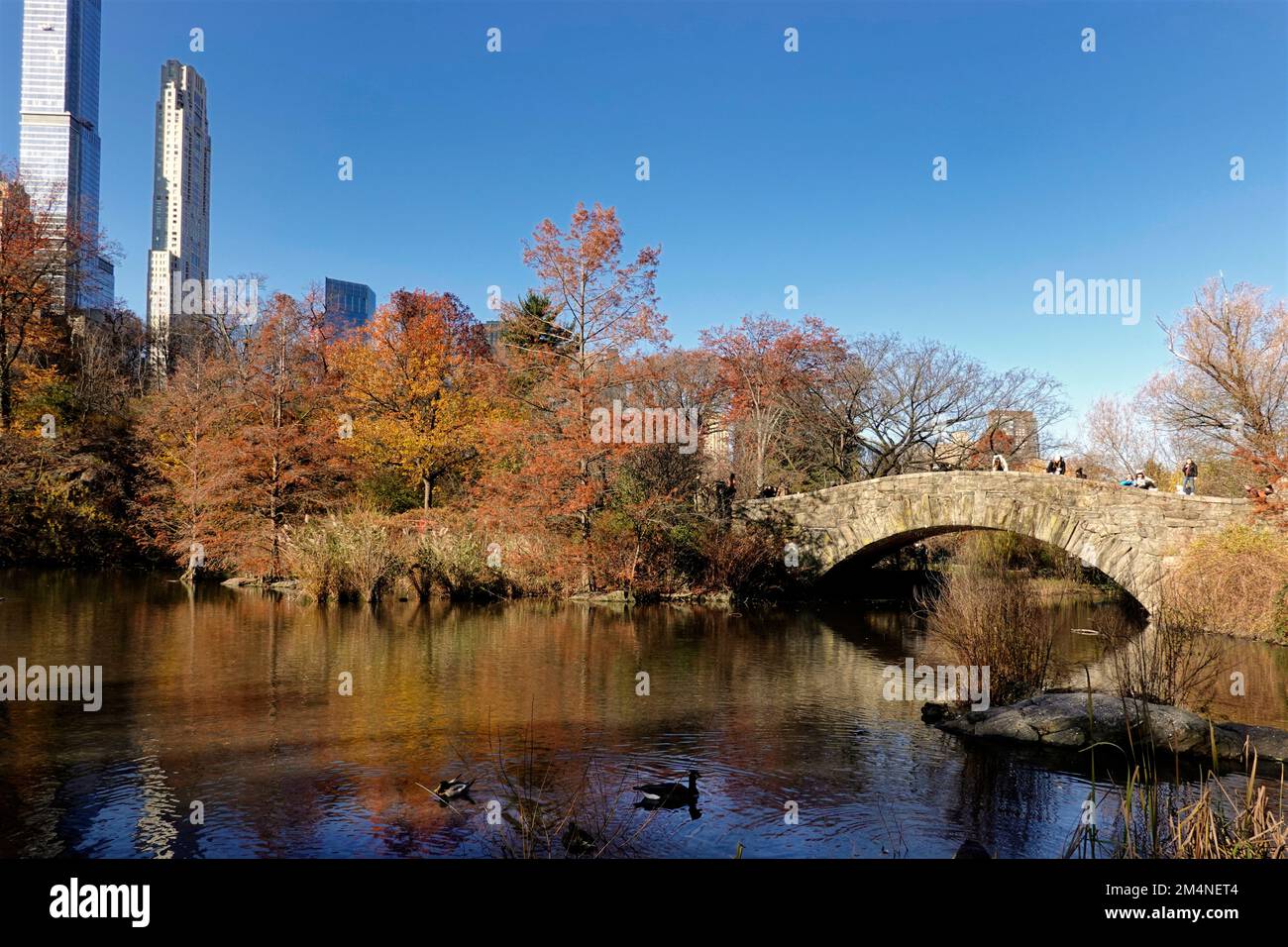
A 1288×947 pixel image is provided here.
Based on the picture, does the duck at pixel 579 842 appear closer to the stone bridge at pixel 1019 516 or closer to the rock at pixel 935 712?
the rock at pixel 935 712

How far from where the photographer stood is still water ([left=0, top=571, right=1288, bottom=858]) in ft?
20.4

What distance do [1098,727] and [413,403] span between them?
23304mm

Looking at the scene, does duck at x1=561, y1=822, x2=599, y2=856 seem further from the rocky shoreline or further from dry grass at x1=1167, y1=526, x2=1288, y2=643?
dry grass at x1=1167, y1=526, x2=1288, y2=643

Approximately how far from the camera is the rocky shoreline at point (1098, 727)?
852 cm

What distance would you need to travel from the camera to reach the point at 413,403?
93.3 feet

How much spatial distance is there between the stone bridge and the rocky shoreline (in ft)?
29.2

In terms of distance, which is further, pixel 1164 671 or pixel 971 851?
pixel 1164 671

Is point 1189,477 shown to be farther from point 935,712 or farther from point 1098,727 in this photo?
point 1098,727

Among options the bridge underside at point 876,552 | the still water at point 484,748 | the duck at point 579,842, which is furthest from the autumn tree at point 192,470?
the duck at point 579,842

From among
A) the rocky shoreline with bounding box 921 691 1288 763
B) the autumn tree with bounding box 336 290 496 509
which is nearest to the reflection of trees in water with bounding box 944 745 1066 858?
the rocky shoreline with bounding box 921 691 1288 763

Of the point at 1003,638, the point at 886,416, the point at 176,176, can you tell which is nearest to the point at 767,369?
the point at 886,416

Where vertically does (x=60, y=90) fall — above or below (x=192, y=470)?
above

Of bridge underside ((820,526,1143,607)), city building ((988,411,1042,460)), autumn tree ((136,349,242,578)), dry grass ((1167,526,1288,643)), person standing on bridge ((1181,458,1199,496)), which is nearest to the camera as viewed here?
dry grass ((1167,526,1288,643))
